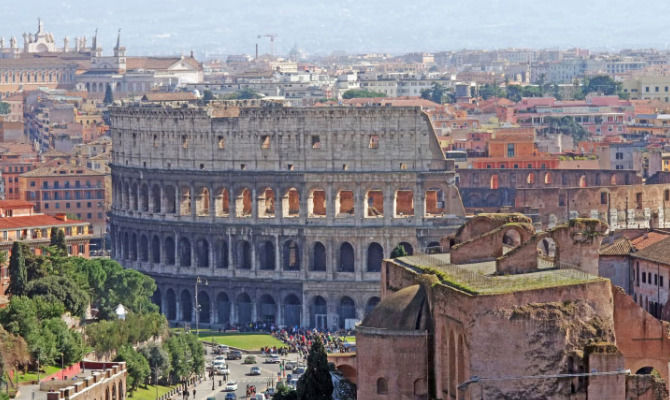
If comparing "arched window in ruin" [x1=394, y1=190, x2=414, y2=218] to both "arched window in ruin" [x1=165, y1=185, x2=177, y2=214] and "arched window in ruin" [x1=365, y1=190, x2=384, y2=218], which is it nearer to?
"arched window in ruin" [x1=365, y1=190, x2=384, y2=218]

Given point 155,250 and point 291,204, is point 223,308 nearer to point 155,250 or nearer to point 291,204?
point 155,250

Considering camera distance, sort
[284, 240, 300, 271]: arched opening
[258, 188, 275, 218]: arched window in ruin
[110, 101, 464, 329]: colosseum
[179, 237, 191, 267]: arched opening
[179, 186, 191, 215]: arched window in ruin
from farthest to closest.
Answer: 1. [179, 186, 191, 215]: arched window in ruin
2. [179, 237, 191, 267]: arched opening
3. [258, 188, 275, 218]: arched window in ruin
4. [284, 240, 300, 271]: arched opening
5. [110, 101, 464, 329]: colosseum

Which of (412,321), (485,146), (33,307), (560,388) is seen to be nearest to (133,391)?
(33,307)

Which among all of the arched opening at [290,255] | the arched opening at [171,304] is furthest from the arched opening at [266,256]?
the arched opening at [171,304]

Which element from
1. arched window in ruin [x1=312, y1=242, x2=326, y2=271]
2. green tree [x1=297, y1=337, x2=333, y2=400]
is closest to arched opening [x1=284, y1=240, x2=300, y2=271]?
arched window in ruin [x1=312, y1=242, x2=326, y2=271]

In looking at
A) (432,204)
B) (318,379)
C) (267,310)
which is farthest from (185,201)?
(318,379)

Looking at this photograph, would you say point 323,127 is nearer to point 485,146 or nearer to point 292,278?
point 292,278
